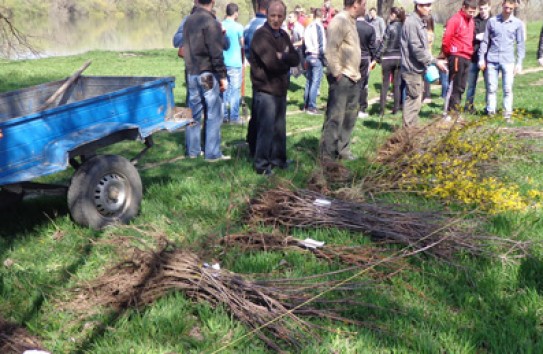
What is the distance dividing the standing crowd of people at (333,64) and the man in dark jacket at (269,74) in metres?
0.01

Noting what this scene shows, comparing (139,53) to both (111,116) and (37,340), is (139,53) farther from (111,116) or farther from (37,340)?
(37,340)

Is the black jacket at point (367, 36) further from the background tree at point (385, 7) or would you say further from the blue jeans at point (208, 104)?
the background tree at point (385, 7)

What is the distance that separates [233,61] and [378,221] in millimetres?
6512

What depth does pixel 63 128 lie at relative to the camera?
469cm

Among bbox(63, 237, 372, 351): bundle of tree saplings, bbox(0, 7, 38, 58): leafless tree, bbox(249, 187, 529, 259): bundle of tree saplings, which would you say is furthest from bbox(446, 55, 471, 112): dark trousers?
bbox(0, 7, 38, 58): leafless tree

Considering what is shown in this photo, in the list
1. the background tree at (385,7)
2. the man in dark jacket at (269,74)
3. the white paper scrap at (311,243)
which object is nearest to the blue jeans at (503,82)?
the man in dark jacket at (269,74)

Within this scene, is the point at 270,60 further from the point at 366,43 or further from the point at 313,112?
the point at 313,112

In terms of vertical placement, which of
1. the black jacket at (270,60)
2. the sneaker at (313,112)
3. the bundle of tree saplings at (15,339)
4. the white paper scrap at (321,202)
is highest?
the black jacket at (270,60)

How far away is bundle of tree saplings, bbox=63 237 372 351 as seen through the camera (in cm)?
325

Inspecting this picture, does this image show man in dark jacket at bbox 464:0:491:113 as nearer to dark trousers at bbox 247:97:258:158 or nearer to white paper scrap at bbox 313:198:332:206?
dark trousers at bbox 247:97:258:158

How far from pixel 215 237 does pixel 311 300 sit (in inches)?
56.1

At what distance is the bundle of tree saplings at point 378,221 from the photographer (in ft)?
13.5

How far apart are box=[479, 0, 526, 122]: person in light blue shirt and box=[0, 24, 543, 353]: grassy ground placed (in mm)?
3212

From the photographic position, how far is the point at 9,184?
4348 millimetres
